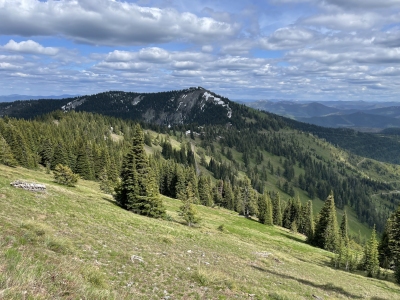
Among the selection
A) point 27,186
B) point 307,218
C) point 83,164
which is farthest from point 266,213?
point 27,186

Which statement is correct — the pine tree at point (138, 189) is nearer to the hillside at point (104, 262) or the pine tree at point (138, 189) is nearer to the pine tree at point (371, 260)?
the hillside at point (104, 262)

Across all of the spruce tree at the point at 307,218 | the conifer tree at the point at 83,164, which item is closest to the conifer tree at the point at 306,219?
the spruce tree at the point at 307,218

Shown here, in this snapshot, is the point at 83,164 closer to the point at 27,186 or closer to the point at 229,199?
the point at 229,199

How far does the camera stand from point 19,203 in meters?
22.3

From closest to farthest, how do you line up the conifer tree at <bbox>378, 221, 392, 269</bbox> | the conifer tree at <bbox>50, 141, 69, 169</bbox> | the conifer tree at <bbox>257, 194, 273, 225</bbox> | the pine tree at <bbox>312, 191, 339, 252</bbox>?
1. the conifer tree at <bbox>378, 221, 392, 269</bbox>
2. the pine tree at <bbox>312, 191, 339, 252</bbox>
3. the conifer tree at <bbox>257, 194, 273, 225</bbox>
4. the conifer tree at <bbox>50, 141, 69, 169</bbox>

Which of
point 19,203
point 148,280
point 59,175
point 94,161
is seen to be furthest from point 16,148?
point 148,280

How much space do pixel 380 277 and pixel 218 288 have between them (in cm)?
4773

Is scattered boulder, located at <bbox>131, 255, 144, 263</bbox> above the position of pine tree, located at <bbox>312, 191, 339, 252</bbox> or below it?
above

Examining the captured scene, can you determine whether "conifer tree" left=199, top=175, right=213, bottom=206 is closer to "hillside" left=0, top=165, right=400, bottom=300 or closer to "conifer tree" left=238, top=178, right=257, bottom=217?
A: "conifer tree" left=238, top=178, right=257, bottom=217

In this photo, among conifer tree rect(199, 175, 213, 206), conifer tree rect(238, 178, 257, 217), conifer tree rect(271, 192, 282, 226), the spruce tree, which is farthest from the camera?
conifer tree rect(238, 178, 257, 217)

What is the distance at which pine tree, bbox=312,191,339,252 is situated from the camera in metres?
69.4

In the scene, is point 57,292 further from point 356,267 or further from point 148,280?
point 356,267

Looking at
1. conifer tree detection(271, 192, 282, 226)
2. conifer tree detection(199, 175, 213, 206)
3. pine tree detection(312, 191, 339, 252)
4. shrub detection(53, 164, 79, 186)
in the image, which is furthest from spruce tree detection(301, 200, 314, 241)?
shrub detection(53, 164, 79, 186)

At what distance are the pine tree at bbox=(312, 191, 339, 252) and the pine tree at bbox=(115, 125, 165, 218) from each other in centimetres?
5099
